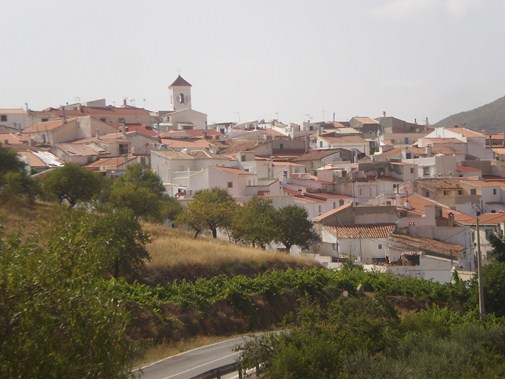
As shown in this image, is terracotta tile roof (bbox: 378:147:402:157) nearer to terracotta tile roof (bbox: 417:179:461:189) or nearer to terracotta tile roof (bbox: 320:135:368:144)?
terracotta tile roof (bbox: 320:135:368:144)

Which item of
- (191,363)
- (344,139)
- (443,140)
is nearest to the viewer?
(191,363)

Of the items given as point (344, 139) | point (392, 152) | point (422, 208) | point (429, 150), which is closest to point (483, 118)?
point (344, 139)

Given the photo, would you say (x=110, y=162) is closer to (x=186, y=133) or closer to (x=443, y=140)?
(x=186, y=133)

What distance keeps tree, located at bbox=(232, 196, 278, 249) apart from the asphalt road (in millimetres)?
17983

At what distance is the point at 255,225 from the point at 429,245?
8.85 metres

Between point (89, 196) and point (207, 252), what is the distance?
10.4 metres

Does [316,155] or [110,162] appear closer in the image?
[110,162]

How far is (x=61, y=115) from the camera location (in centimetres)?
9025

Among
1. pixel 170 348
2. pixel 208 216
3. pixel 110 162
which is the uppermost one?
pixel 110 162

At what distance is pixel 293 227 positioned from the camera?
147 ft

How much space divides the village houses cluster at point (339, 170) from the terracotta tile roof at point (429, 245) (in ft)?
0.28

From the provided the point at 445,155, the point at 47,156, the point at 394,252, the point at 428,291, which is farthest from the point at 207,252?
the point at 445,155

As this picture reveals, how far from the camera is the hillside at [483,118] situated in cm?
14875

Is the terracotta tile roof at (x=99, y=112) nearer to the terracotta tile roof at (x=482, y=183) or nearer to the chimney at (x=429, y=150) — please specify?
the chimney at (x=429, y=150)
